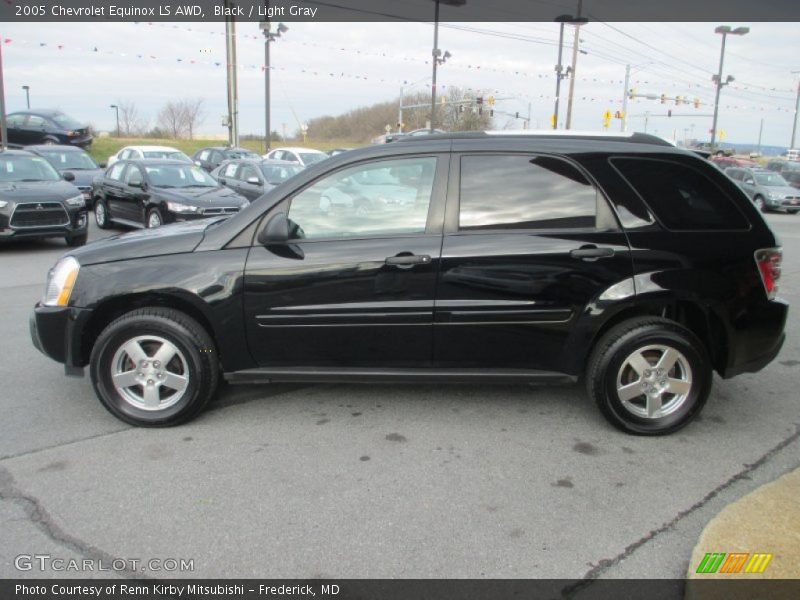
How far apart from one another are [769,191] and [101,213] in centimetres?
2472

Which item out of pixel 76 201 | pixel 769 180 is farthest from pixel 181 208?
pixel 769 180

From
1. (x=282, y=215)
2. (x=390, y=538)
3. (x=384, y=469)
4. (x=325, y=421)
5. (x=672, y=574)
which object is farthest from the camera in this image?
(x=325, y=421)

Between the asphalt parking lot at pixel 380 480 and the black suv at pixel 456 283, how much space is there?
1.10 feet

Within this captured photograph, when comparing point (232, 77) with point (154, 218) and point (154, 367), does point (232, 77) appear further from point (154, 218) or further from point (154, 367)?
point (154, 367)

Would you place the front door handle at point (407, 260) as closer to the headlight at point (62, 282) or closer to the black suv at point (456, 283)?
the black suv at point (456, 283)

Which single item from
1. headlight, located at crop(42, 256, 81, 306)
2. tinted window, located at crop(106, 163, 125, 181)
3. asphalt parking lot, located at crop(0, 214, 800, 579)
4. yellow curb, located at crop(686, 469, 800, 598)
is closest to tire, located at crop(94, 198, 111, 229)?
tinted window, located at crop(106, 163, 125, 181)

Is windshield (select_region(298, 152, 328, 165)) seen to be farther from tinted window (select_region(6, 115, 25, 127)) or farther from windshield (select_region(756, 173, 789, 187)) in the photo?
windshield (select_region(756, 173, 789, 187))

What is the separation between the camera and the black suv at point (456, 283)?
3830mm

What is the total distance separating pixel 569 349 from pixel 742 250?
47.8 inches

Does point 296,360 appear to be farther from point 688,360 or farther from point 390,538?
point 688,360

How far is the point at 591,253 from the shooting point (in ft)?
12.5

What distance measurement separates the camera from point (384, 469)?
3531mm

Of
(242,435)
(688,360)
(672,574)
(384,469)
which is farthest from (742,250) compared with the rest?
(242,435)

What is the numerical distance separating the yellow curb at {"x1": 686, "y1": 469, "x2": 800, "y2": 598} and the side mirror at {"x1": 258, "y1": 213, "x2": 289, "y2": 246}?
8.69 ft
